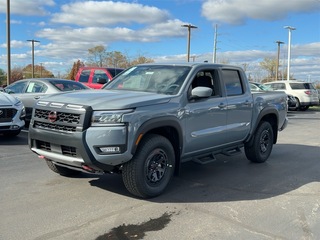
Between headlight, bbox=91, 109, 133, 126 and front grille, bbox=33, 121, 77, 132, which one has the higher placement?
headlight, bbox=91, 109, 133, 126

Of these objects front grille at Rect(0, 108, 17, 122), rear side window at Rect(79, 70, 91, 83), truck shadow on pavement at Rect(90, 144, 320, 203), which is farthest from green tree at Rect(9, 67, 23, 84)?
truck shadow on pavement at Rect(90, 144, 320, 203)

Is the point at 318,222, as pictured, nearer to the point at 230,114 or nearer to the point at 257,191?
the point at 257,191

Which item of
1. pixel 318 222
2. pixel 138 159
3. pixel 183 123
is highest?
pixel 183 123

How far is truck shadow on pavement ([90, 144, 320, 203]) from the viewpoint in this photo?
5.36m

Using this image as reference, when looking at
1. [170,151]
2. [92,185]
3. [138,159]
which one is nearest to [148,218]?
[138,159]

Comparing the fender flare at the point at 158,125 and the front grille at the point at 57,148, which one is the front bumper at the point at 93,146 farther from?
the fender flare at the point at 158,125

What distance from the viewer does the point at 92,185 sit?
18.5ft

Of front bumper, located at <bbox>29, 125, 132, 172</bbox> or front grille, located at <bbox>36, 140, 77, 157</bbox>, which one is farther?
front grille, located at <bbox>36, 140, 77, 157</bbox>

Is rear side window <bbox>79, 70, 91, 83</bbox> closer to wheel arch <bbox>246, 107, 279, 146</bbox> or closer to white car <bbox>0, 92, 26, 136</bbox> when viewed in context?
white car <bbox>0, 92, 26, 136</bbox>

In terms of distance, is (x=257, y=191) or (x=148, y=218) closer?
(x=148, y=218)

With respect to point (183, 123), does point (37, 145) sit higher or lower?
lower

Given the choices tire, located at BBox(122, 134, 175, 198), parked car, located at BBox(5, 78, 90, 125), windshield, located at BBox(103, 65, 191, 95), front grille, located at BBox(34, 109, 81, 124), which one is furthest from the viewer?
parked car, located at BBox(5, 78, 90, 125)

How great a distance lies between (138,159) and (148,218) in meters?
0.76

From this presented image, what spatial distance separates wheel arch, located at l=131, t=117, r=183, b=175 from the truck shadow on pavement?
513 mm
